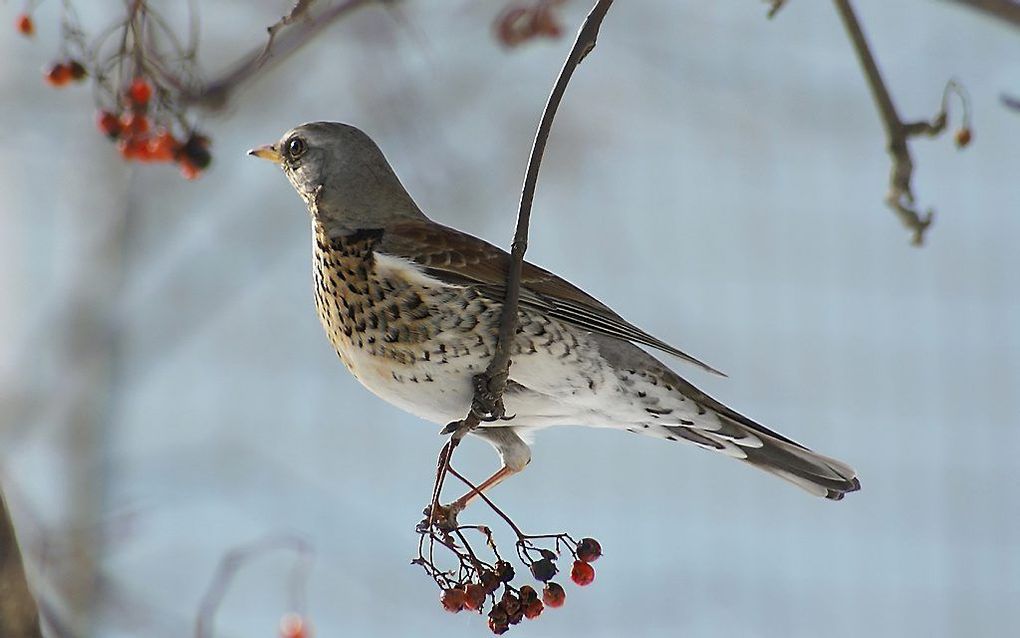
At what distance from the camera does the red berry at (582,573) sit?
8.97 feet

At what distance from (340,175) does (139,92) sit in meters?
0.60

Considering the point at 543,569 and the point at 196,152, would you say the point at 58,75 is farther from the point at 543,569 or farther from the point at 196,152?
the point at 543,569

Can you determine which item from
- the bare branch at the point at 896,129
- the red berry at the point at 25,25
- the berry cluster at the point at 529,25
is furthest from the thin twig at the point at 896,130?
the red berry at the point at 25,25

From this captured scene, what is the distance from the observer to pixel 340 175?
3.47 metres

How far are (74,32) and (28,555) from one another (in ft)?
7.55

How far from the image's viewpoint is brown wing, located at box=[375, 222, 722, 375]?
3117mm

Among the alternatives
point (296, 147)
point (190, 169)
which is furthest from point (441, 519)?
point (296, 147)

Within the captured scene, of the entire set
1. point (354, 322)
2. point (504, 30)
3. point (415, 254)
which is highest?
point (504, 30)

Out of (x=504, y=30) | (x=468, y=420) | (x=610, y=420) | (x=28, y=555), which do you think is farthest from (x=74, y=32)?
(x=28, y=555)

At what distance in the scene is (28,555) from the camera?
466cm

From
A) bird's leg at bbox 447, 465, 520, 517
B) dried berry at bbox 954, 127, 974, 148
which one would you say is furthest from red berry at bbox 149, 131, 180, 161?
dried berry at bbox 954, 127, 974, 148

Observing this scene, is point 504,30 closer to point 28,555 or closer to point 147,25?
point 147,25

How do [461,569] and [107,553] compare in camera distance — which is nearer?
[461,569]

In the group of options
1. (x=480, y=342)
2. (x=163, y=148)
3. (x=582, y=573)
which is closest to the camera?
(x=582, y=573)
